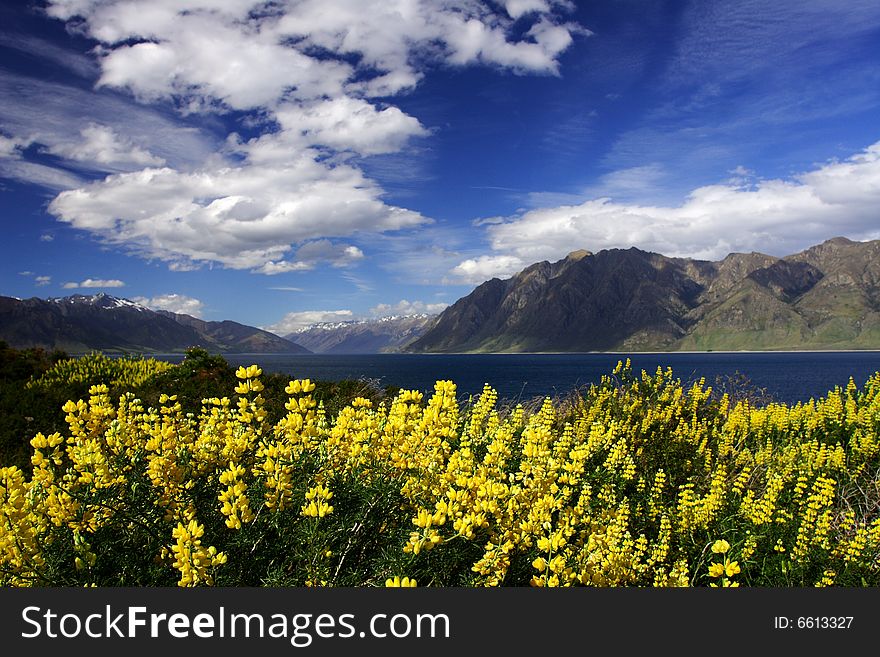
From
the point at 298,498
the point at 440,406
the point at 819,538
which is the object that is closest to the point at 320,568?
the point at 298,498

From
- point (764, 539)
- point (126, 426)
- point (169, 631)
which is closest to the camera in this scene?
point (169, 631)

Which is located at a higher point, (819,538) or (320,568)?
(320,568)

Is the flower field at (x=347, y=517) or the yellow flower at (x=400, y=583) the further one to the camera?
the flower field at (x=347, y=517)

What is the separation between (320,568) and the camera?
3295 millimetres

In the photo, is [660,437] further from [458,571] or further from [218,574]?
[218,574]

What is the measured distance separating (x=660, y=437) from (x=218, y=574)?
7.44 meters

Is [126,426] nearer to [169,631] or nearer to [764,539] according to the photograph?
[169,631]

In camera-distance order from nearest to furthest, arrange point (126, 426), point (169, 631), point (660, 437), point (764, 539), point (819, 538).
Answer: point (169, 631) < point (126, 426) < point (819, 538) < point (764, 539) < point (660, 437)

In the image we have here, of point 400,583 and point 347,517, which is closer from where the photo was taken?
point 400,583

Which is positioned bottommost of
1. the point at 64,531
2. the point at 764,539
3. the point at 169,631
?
the point at 764,539

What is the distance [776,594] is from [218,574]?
3.62 m

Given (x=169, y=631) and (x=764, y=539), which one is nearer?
(x=169, y=631)

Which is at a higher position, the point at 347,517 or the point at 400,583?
the point at 347,517

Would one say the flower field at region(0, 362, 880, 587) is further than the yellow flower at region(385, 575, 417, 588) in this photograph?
Yes
